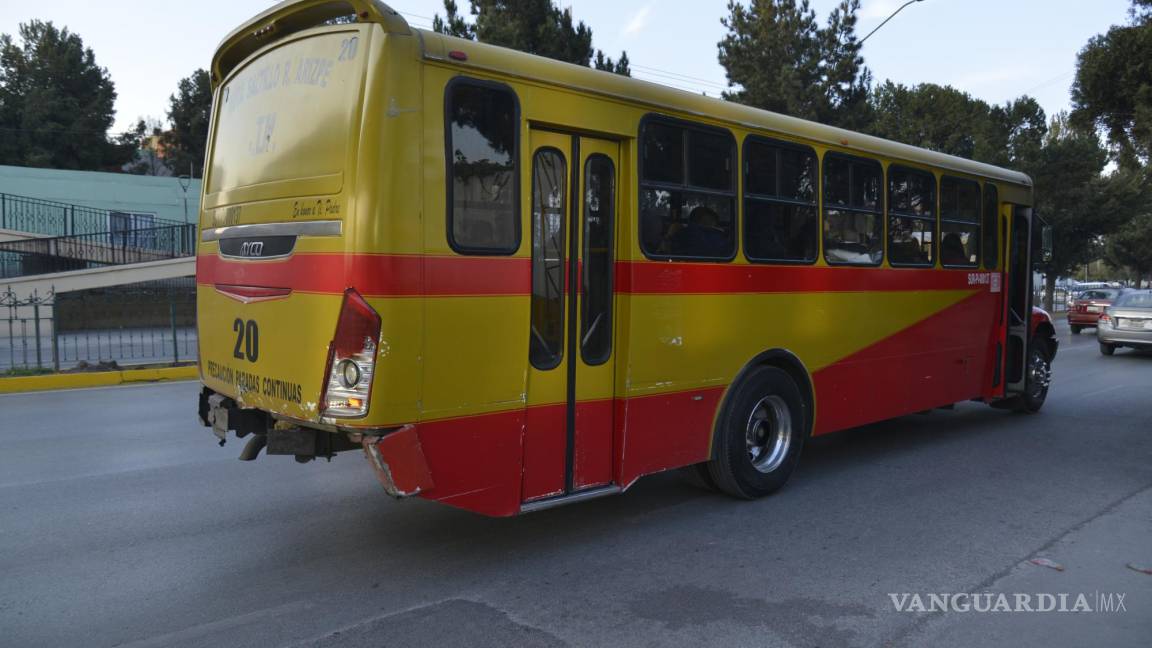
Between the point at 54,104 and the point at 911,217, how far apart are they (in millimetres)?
42670

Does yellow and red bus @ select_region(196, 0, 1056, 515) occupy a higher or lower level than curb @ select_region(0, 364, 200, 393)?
higher

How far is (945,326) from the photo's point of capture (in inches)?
331

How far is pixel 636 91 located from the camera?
531 cm

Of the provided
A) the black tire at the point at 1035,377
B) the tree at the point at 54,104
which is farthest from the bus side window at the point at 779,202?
the tree at the point at 54,104

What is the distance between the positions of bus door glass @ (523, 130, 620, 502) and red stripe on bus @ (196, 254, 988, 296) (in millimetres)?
206

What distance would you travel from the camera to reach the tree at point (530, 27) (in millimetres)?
21609

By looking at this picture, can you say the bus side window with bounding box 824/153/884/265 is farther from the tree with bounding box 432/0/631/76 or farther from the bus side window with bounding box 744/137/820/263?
the tree with bounding box 432/0/631/76

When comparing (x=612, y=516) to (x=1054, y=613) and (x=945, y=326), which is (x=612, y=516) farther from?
Answer: (x=945, y=326)

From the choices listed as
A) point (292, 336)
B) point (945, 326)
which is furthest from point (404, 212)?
point (945, 326)

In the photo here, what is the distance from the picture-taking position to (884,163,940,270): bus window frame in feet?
24.6

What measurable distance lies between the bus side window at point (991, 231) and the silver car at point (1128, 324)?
35.4 feet

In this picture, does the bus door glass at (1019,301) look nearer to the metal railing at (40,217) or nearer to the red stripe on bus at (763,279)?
the red stripe on bus at (763,279)

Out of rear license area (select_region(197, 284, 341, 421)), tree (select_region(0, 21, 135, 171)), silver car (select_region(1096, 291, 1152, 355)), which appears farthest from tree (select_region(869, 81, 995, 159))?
tree (select_region(0, 21, 135, 171))

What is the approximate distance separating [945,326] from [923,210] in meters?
1.29
